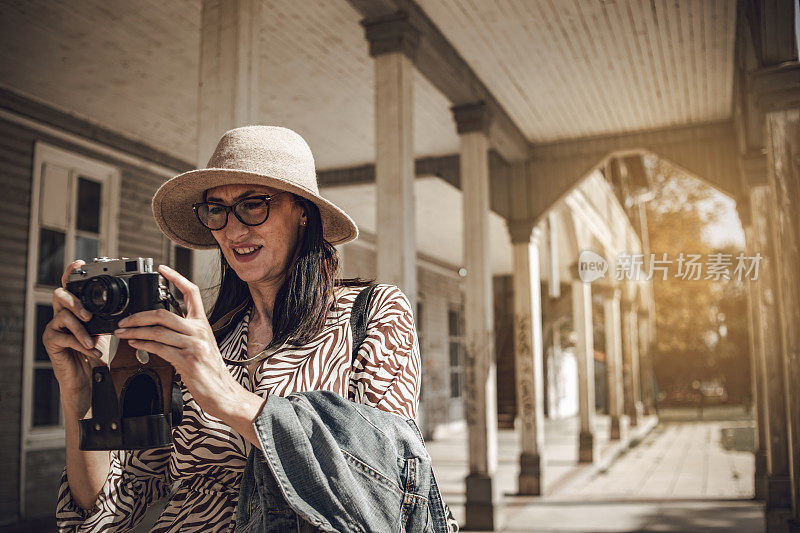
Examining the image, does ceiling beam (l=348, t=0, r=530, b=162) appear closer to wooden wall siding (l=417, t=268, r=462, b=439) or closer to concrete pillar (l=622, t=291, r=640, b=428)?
wooden wall siding (l=417, t=268, r=462, b=439)

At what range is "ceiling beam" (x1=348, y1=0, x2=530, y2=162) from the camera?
17.7ft

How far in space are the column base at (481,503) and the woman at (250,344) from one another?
5860 millimetres

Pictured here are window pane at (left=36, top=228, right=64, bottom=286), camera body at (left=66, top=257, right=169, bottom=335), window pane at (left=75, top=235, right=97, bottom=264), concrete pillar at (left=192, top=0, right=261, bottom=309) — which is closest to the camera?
camera body at (left=66, top=257, right=169, bottom=335)

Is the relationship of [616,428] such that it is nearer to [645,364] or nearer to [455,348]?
[455,348]

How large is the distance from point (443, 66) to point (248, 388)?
17.4 feet

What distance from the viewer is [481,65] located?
6.95 m

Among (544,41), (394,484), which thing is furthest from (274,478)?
(544,41)

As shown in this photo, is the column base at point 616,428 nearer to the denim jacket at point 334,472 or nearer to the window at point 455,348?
the window at point 455,348

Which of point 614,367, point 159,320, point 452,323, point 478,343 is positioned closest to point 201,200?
point 159,320

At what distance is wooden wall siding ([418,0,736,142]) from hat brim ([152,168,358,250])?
4336 mm

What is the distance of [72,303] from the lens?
4.40 feet

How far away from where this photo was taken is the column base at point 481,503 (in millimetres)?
7113

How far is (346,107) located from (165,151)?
248 cm

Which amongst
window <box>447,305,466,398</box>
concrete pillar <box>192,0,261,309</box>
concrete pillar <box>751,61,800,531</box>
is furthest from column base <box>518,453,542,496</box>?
window <box>447,305,466,398</box>
